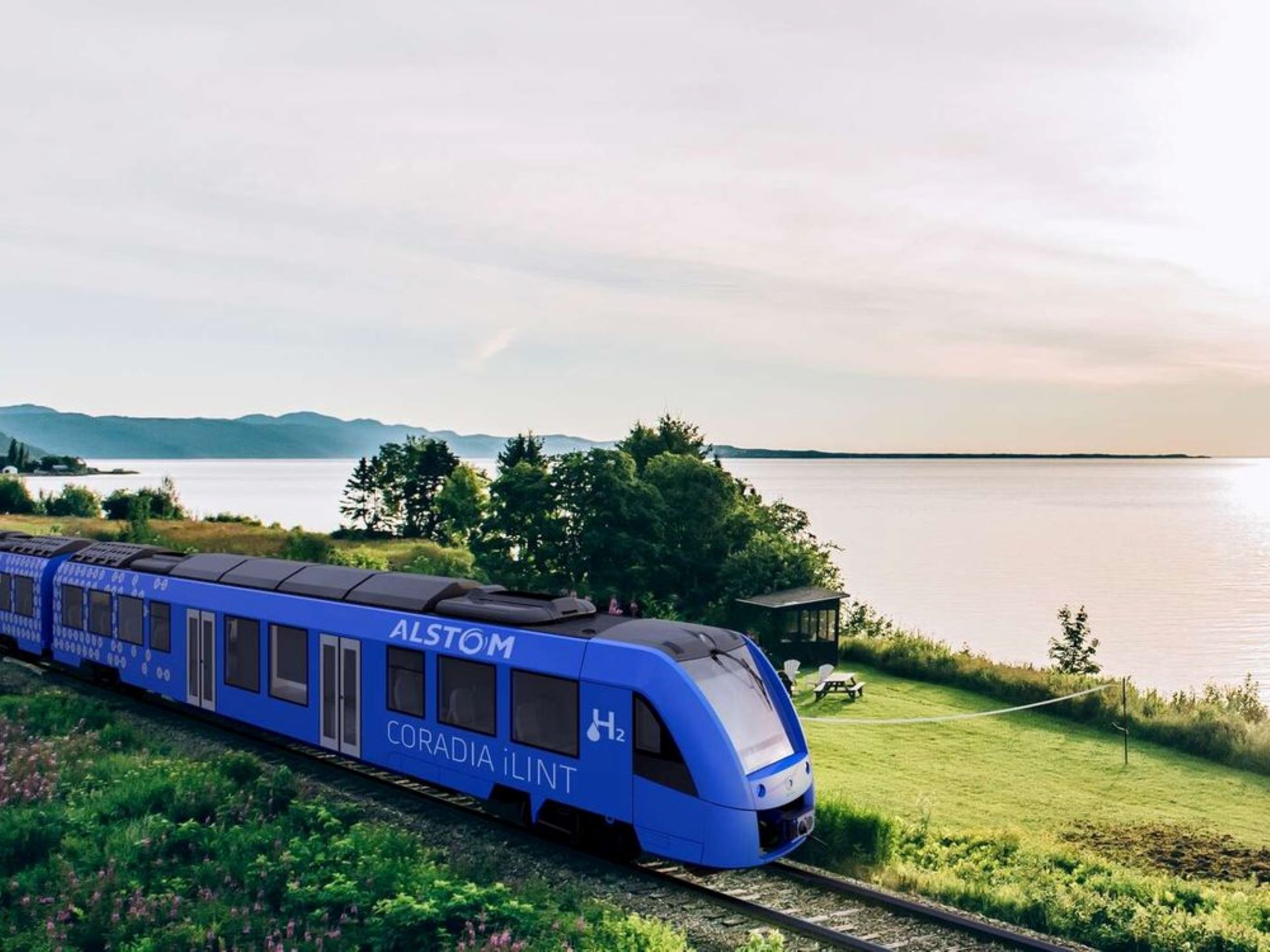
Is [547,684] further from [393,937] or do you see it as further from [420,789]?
[420,789]

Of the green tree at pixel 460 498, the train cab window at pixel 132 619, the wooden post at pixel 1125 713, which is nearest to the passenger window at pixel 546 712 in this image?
the train cab window at pixel 132 619

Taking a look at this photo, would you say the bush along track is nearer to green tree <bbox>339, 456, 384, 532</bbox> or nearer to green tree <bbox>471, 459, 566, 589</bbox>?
green tree <bbox>471, 459, 566, 589</bbox>

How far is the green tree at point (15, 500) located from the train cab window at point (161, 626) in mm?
69371

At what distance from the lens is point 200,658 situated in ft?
63.7

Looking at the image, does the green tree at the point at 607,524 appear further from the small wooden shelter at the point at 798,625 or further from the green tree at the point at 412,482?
the green tree at the point at 412,482

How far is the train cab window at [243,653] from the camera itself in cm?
1802

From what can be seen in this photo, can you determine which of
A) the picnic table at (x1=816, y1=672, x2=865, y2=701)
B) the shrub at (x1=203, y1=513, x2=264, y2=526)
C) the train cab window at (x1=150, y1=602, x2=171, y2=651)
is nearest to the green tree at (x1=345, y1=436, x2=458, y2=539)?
the shrub at (x1=203, y1=513, x2=264, y2=526)

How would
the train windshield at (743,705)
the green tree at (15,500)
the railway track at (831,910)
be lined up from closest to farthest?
the railway track at (831,910) → the train windshield at (743,705) → the green tree at (15,500)

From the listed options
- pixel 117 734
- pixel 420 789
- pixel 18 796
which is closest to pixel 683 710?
pixel 420 789

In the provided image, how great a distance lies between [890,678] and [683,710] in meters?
24.2

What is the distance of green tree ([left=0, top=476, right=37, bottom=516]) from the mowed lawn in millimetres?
72918

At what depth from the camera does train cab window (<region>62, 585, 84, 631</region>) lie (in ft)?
76.9

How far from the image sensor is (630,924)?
10938mm

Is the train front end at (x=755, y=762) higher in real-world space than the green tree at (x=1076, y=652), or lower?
higher
